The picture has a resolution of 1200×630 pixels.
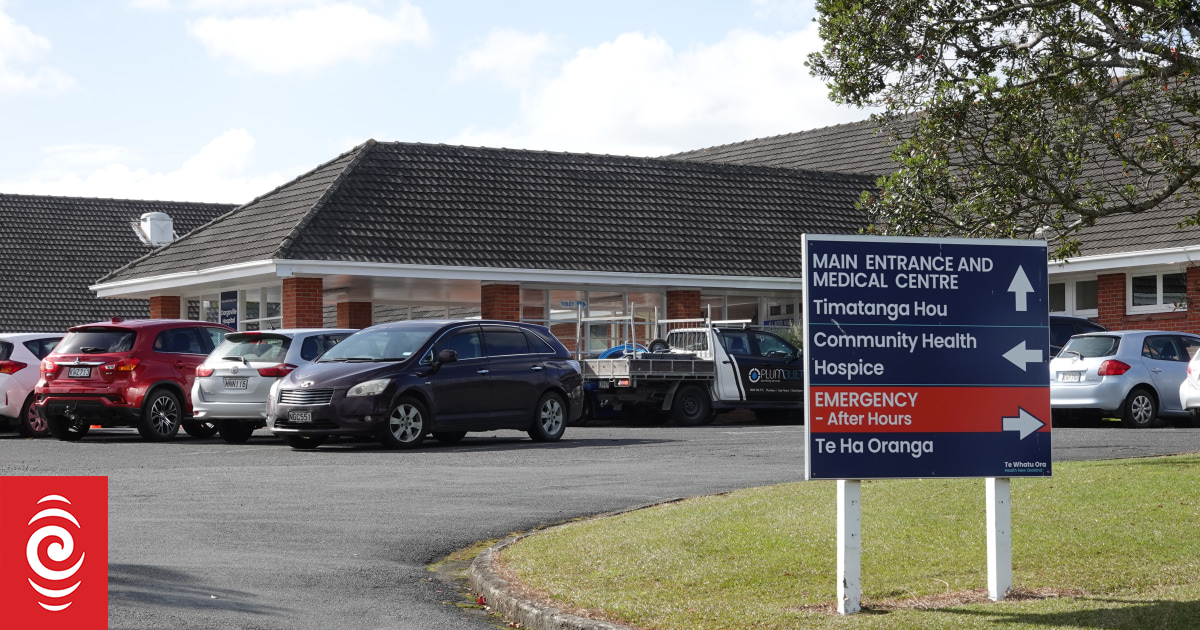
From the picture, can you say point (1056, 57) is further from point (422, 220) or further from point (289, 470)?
point (422, 220)

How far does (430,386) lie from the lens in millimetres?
18594

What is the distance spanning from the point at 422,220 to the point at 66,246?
16.1 metres

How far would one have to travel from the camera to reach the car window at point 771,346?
2517 cm

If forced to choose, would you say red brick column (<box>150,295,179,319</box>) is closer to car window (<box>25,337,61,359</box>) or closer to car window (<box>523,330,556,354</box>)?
car window (<box>25,337,61,359</box>)

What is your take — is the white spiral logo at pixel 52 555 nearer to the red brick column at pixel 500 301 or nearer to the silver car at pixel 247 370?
the silver car at pixel 247 370

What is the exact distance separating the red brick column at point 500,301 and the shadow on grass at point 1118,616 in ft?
74.2

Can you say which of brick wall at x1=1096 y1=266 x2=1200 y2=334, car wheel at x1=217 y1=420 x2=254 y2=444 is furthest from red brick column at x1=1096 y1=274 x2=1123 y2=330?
car wheel at x1=217 y1=420 x2=254 y2=444

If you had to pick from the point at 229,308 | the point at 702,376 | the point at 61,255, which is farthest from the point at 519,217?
the point at 61,255

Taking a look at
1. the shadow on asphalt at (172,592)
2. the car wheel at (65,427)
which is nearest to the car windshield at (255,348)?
the car wheel at (65,427)

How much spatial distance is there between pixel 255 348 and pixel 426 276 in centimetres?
917

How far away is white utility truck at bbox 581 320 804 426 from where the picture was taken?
79.3 ft

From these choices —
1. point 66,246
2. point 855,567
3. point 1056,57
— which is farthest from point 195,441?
point 66,246

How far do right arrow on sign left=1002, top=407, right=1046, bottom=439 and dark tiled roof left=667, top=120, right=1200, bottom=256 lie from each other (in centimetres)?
2096

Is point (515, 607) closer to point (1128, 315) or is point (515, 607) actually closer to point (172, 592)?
point (172, 592)
